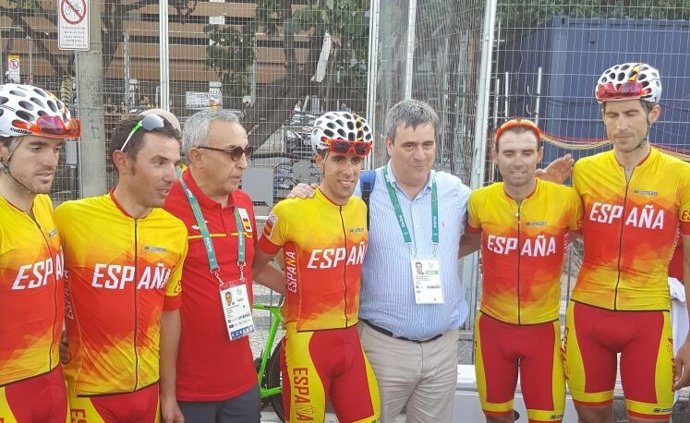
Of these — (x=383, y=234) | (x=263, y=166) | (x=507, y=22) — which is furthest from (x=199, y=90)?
(x=383, y=234)

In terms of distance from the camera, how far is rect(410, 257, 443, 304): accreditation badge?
3.85m

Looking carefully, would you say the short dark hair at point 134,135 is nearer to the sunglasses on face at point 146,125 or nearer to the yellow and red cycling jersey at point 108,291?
the sunglasses on face at point 146,125

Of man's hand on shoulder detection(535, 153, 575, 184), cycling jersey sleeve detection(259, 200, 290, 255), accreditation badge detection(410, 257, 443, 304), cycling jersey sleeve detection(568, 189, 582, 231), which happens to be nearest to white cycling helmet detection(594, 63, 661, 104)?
man's hand on shoulder detection(535, 153, 575, 184)

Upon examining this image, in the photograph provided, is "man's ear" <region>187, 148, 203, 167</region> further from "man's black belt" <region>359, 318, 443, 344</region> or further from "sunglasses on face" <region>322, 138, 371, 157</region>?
"man's black belt" <region>359, 318, 443, 344</region>

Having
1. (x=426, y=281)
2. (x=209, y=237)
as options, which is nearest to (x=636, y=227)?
(x=426, y=281)

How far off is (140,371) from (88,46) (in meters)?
4.78

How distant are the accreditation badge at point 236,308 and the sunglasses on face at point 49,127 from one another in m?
1.04

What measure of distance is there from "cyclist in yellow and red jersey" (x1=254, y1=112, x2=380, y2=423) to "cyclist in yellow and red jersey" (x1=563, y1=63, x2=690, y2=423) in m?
1.31

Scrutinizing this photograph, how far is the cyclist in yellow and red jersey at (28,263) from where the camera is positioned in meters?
2.77

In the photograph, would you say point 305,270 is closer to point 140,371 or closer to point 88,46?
point 140,371

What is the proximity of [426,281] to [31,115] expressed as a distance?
2135 mm

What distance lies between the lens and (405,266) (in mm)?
3895

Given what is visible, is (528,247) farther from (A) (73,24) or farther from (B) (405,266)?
(A) (73,24)

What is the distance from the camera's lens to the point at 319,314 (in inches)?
147
